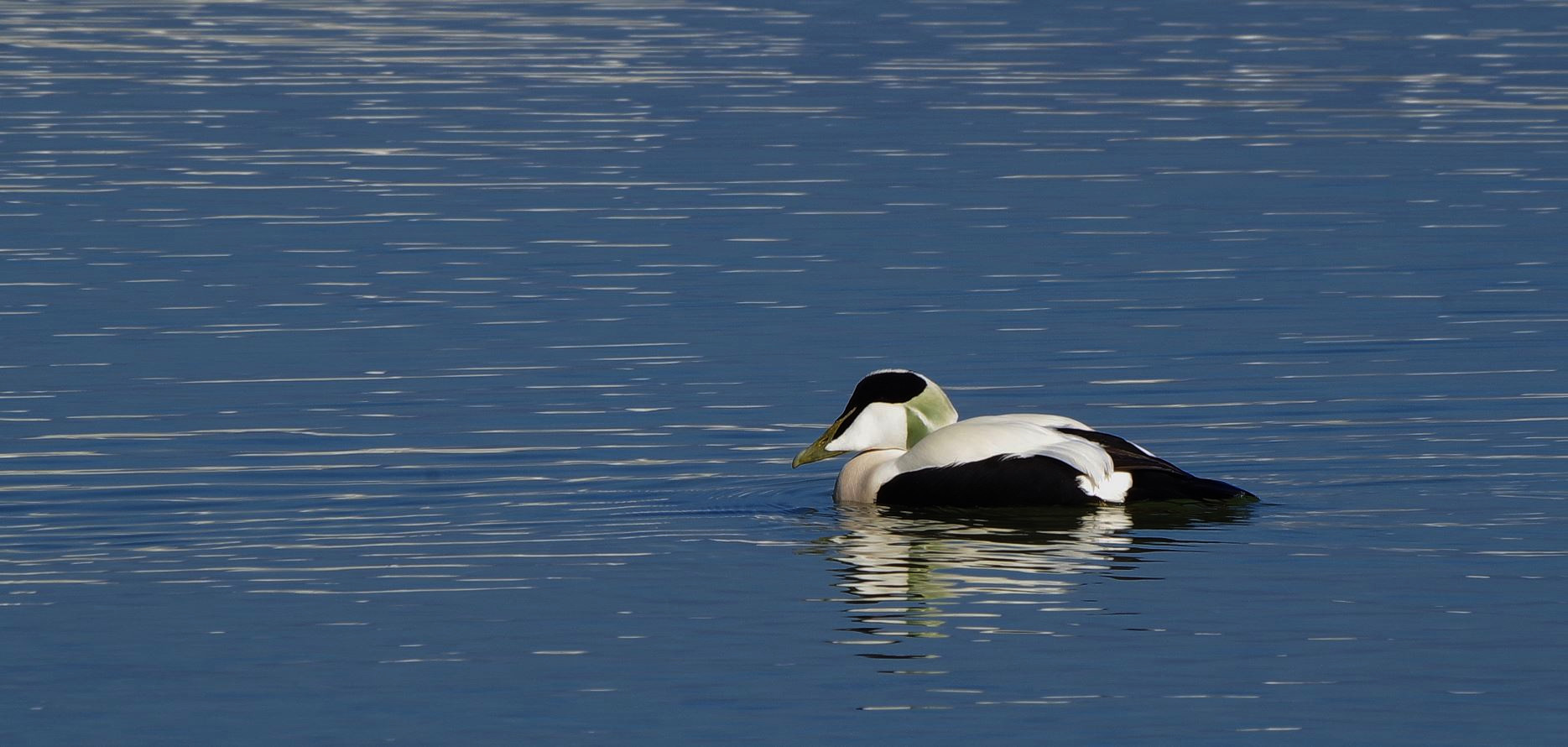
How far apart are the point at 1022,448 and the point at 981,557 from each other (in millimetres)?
1140

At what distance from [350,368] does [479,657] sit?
7490 millimetres

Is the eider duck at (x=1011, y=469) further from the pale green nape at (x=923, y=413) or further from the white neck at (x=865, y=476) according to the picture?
the pale green nape at (x=923, y=413)

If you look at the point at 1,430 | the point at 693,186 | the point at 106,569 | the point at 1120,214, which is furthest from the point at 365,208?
the point at 106,569

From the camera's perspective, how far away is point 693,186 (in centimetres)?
2720

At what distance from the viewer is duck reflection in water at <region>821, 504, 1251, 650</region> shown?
11.4 meters

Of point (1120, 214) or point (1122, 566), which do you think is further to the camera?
point (1120, 214)

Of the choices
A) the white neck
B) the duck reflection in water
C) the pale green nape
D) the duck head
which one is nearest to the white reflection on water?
the duck reflection in water

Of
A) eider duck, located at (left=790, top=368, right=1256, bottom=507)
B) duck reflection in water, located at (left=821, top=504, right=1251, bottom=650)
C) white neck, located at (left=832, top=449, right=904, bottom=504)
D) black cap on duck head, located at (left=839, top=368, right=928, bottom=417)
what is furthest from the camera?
black cap on duck head, located at (left=839, top=368, right=928, bottom=417)

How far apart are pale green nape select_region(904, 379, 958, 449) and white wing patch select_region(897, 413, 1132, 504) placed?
0.51 m

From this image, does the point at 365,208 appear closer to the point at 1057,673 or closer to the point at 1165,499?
the point at 1165,499

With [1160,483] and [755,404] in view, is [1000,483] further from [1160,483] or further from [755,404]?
[755,404]

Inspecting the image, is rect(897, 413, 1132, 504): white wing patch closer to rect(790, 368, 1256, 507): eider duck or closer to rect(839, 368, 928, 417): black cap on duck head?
rect(790, 368, 1256, 507): eider duck

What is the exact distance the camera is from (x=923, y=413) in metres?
14.5

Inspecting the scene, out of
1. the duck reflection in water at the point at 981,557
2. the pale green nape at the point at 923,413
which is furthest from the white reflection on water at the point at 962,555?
the pale green nape at the point at 923,413
